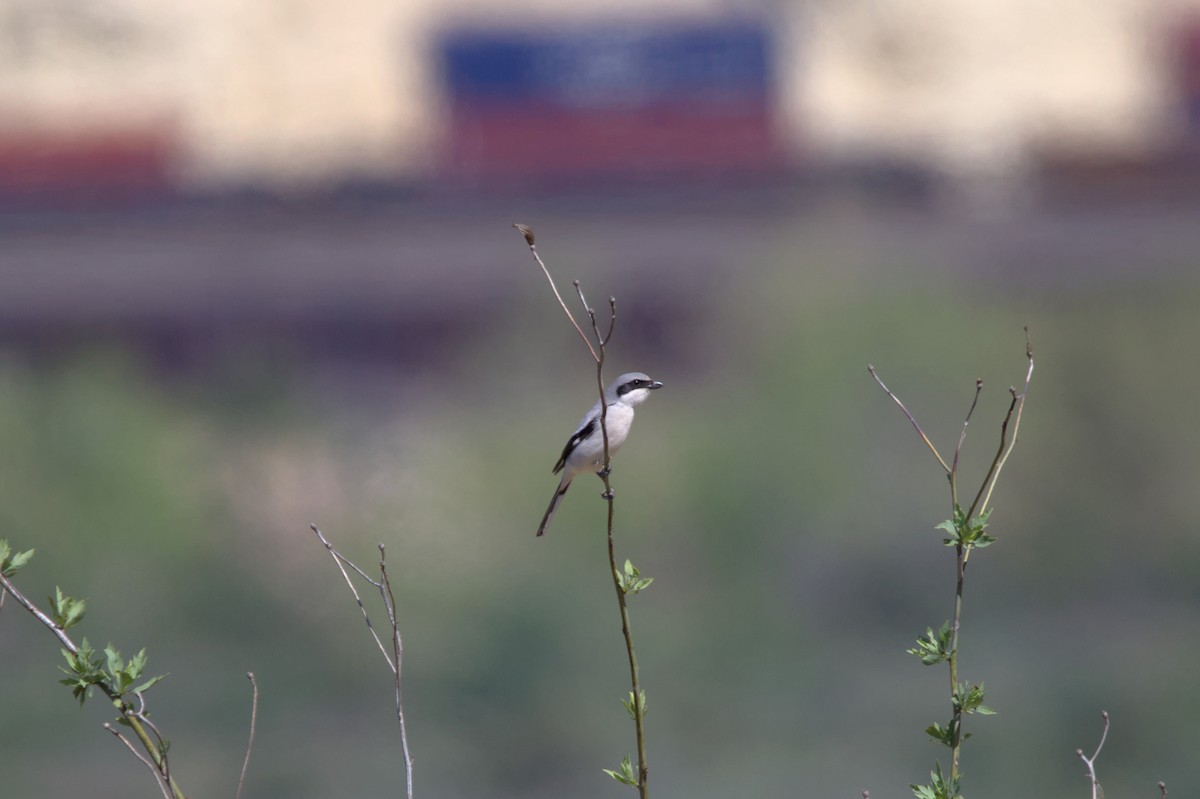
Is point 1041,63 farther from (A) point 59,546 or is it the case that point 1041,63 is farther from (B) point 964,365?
(A) point 59,546

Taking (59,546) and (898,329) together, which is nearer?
(59,546)

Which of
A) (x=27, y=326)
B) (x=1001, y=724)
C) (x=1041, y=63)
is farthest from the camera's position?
(x=1041, y=63)

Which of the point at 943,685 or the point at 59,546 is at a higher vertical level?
the point at 59,546

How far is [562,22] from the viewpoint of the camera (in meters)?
34.4

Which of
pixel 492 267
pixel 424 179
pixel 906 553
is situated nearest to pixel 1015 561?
pixel 906 553

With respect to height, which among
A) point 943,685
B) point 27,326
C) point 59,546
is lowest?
point 943,685

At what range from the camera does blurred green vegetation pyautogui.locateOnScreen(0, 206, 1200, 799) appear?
79.2ft

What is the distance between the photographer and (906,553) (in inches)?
1113

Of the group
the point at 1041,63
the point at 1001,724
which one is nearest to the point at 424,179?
the point at 1041,63

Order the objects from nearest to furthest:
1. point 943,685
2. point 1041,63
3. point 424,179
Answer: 1. point 943,685
2. point 424,179
3. point 1041,63

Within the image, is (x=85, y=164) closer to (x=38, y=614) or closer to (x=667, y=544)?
(x=667, y=544)

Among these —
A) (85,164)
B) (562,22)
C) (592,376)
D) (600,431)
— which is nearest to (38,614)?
(600,431)

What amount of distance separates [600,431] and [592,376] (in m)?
20.0

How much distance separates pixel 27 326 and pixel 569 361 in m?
9.64
